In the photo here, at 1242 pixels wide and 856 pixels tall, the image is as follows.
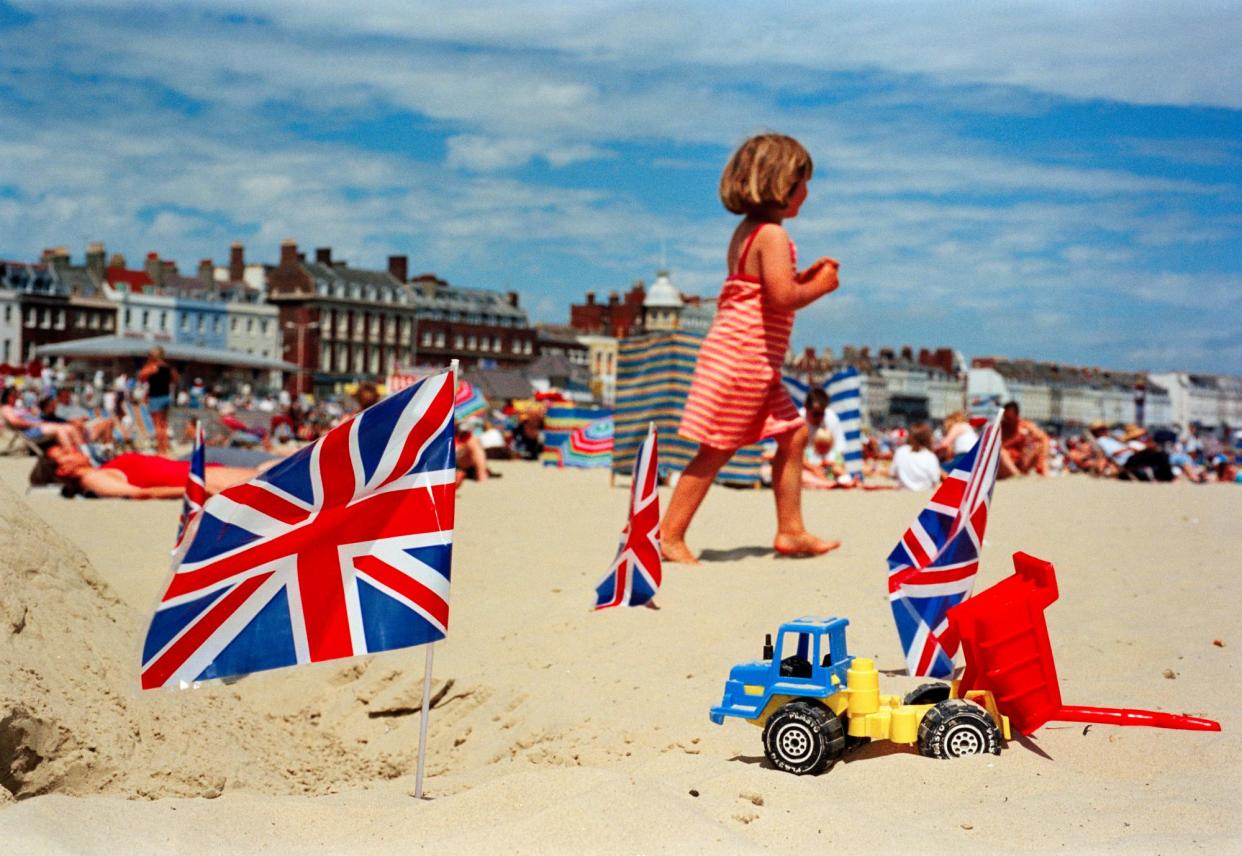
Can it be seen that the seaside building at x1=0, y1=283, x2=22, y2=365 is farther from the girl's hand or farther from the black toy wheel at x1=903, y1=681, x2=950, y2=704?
the black toy wheel at x1=903, y1=681, x2=950, y2=704

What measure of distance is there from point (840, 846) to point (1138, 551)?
229 inches

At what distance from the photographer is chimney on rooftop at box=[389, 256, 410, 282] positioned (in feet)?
410

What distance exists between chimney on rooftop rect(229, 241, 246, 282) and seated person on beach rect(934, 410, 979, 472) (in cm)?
10467

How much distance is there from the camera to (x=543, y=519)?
37.0ft

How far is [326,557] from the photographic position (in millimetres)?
4480

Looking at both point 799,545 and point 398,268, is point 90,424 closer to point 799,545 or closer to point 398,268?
point 799,545

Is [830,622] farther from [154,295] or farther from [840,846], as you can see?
[154,295]

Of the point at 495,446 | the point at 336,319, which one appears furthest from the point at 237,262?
the point at 495,446

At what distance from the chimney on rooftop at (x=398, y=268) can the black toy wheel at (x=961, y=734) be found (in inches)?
4811

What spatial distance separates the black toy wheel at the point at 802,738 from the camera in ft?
14.0

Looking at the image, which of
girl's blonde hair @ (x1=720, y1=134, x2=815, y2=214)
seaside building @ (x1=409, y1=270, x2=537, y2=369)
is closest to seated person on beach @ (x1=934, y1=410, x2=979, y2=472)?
girl's blonde hair @ (x1=720, y1=134, x2=815, y2=214)

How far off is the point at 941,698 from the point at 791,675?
1.67 ft

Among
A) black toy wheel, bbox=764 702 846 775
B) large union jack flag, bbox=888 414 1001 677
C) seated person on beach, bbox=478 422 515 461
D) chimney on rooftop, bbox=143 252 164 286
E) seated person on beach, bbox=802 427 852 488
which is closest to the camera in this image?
black toy wheel, bbox=764 702 846 775

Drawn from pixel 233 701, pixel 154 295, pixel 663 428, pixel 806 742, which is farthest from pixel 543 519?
pixel 154 295
